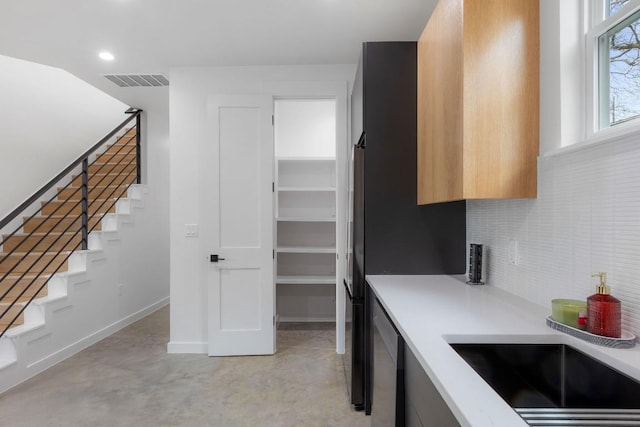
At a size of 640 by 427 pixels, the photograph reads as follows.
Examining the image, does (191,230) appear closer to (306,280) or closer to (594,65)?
(306,280)

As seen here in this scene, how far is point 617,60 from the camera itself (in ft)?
3.76

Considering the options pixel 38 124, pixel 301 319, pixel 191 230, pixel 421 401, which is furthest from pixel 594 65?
pixel 38 124

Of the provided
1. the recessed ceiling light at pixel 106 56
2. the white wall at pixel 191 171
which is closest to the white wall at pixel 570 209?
the white wall at pixel 191 171

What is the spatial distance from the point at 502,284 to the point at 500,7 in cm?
124

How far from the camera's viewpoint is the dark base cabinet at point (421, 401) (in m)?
0.84

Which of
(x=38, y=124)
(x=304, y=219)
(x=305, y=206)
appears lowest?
(x=304, y=219)

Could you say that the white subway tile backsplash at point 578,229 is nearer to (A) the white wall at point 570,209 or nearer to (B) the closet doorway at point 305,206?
(A) the white wall at point 570,209

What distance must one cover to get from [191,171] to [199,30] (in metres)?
1.21

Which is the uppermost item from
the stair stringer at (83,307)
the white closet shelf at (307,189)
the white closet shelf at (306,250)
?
the white closet shelf at (307,189)

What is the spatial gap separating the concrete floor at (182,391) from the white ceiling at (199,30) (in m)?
2.64

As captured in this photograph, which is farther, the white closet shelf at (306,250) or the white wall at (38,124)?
the white closet shelf at (306,250)

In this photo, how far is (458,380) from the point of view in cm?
78

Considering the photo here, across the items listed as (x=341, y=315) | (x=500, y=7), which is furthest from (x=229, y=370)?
(x=500, y=7)

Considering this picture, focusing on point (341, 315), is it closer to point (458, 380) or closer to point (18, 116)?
point (458, 380)
